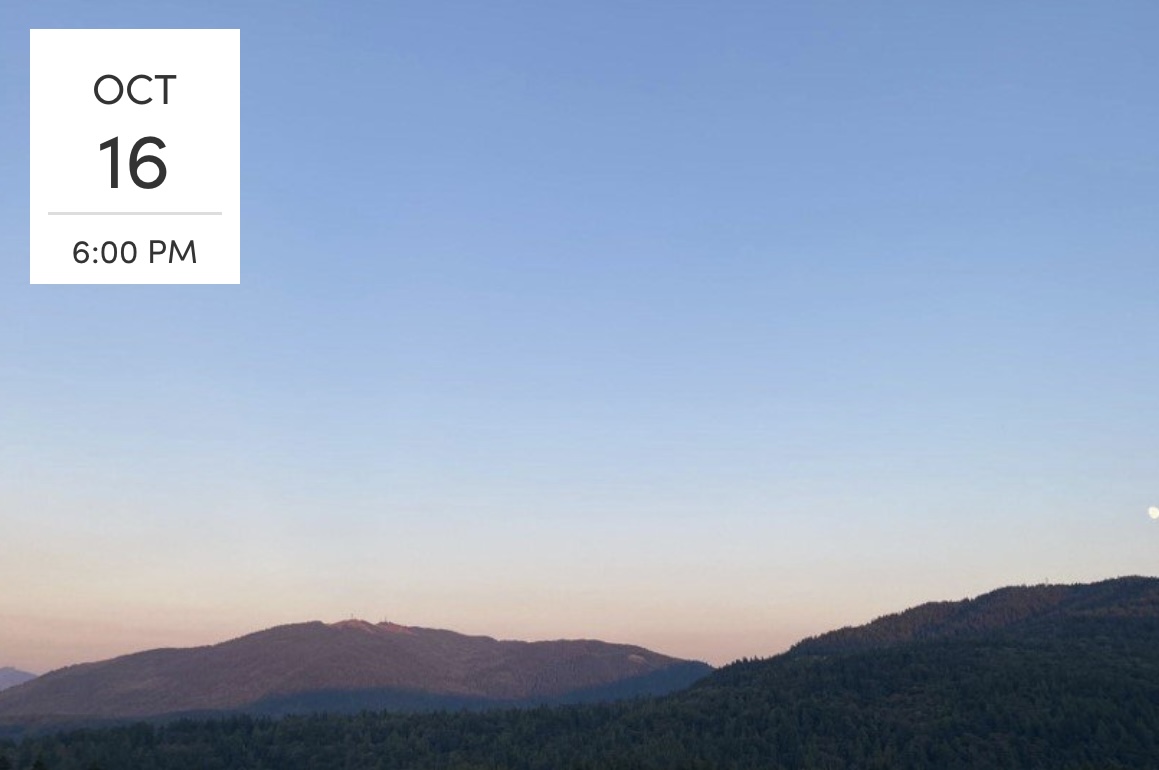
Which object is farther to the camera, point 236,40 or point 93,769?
point 93,769

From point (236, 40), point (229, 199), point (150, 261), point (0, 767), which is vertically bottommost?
point (0, 767)

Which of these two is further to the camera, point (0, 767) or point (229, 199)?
point (0, 767)

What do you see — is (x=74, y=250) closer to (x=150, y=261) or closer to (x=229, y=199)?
(x=150, y=261)

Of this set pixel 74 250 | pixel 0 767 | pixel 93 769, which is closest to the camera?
pixel 74 250

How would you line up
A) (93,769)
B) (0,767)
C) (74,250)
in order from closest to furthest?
1. (74,250)
2. (93,769)
3. (0,767)

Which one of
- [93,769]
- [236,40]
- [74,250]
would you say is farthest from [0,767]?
[236,40]

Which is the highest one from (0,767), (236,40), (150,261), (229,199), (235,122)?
(236,40)

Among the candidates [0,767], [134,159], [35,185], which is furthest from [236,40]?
[0,767]

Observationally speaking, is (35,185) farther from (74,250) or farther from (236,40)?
(236,40)

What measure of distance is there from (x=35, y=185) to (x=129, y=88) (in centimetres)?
1246

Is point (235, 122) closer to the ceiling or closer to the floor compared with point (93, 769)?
closer to the ceiling

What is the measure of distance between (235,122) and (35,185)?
18.8m

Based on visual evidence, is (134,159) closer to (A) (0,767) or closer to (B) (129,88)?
(B) (129,88)

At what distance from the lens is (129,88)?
307 feet
